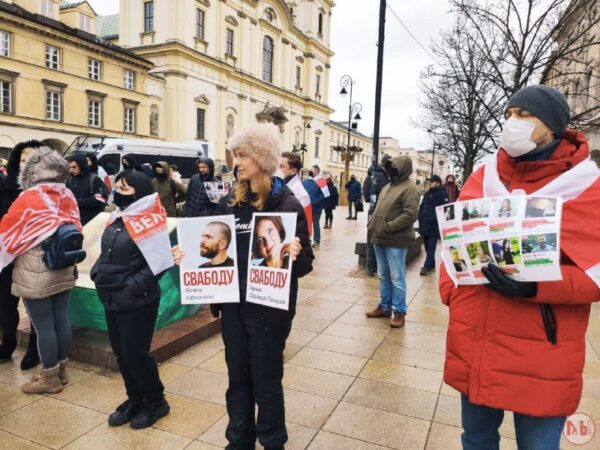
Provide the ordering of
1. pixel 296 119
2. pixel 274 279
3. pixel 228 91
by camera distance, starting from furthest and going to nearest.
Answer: pixel 296 119, pixel 228 91, pixel 274 279

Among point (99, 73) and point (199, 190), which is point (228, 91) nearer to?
A: point (99, 73)

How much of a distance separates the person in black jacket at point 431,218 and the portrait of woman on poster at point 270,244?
6931mm

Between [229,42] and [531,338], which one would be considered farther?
[229,42]

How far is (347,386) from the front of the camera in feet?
13.0

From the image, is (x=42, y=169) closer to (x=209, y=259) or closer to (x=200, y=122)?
(x=209, y=259)

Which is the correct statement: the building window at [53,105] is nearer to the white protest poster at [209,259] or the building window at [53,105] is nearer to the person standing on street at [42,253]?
the person standing on street at [42,253]

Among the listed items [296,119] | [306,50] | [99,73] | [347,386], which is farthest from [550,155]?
[306,50]

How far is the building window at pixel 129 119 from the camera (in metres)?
34.1

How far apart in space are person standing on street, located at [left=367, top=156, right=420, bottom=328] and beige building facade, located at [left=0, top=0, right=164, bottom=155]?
27.1 m

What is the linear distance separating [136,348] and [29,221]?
4.26 feet

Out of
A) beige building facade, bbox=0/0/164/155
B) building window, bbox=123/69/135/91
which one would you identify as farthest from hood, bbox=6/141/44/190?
building window, bbox=123/69/135/91

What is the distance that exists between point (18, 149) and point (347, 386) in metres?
3.56

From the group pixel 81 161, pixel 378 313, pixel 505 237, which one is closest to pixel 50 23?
pixel 81 161

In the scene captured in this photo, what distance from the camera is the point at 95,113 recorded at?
1254 inches
